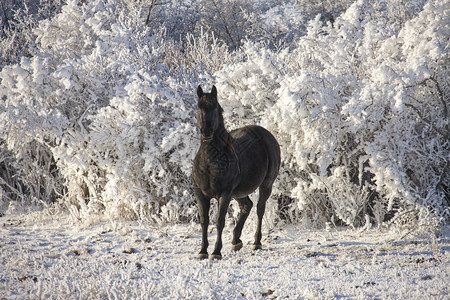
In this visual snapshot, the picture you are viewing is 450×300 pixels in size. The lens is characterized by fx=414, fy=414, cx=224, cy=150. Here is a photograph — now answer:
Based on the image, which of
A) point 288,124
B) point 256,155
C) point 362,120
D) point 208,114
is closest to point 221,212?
point 256,155

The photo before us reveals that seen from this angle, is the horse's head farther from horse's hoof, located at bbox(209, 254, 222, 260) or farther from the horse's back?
horse's hoof, located at bbox(209, 254, 222, 260)

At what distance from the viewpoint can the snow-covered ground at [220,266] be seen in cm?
404

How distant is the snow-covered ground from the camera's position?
4.04 metres

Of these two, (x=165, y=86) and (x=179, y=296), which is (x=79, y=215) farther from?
(x=179, y=296)

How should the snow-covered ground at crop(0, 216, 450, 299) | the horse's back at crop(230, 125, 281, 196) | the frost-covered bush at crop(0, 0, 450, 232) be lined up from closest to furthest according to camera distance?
the snow-covered ground at crop(0, 216, 450, 299)
the horse's back at crop(230, 125, 281, 196)
the frost-covered bush at crop(0, 0, 450, 232)

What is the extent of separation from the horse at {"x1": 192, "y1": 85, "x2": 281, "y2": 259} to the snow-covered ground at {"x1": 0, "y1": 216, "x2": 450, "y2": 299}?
557 mm

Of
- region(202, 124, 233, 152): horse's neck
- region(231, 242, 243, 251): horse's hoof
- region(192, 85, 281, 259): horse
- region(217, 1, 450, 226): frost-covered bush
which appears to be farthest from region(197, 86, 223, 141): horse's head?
region(217, 1, 450, 226): frost-covered bush

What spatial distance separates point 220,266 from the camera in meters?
5.13

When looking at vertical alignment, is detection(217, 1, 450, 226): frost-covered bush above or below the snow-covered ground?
above

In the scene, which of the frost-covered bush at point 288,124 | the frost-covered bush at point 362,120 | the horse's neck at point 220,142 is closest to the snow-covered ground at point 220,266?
the frost-covered bush at point 362,120

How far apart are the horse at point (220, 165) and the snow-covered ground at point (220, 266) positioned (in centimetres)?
56

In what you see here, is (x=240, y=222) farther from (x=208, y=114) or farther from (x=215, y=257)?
(x=208, y=114)

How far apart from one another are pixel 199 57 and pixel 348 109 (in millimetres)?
7288

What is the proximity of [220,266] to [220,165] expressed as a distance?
126 cm
